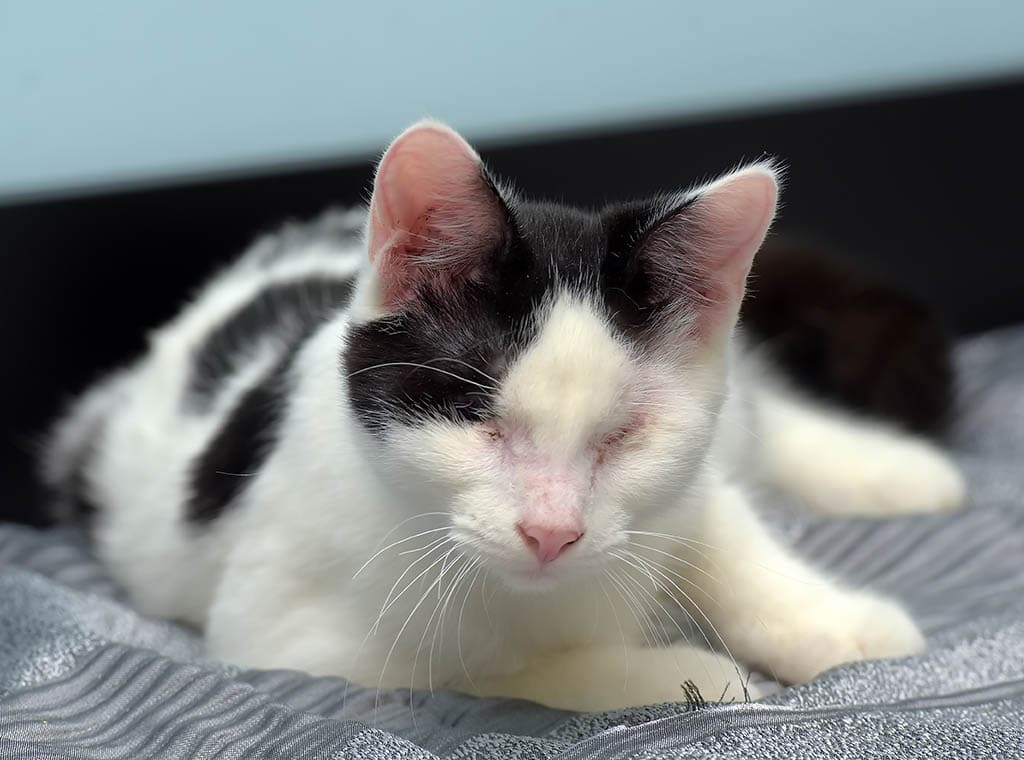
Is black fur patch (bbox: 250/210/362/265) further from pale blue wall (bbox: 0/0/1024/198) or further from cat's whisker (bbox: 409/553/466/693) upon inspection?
cat's whisker (bbox: 409/553/466/693)

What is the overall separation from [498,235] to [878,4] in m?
1.87

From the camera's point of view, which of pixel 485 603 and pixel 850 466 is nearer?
pixel 485 603

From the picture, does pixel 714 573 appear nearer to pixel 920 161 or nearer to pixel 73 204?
pixel 73 204

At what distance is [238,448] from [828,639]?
2.54 ft

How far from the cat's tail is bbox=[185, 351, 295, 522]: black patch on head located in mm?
994

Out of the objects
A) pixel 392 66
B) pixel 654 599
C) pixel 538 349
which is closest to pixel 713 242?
pixel 538 349

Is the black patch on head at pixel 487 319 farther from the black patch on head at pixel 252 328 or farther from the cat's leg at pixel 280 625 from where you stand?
the black patch on head at pixel 252 328

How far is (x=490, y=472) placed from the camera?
0.94 meters

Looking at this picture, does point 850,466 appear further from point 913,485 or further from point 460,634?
point 460,634

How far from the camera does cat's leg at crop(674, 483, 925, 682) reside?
48.3 inches

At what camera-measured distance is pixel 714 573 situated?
1.28 meters

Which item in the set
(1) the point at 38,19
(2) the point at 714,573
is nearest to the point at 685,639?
(2) the point at 714,573

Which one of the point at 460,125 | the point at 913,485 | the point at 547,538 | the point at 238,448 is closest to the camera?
Answer: the point at 547,538

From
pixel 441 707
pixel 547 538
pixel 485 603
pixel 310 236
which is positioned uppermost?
pixel 547 538
